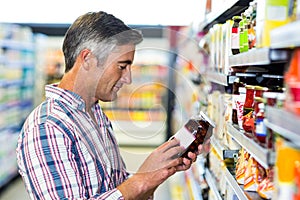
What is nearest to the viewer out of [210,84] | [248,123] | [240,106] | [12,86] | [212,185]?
[248,123]

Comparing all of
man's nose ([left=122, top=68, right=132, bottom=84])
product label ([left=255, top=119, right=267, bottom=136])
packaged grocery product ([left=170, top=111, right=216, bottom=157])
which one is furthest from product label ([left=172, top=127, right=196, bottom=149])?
product label ([left=255, top=119, right=267, bottom=136])

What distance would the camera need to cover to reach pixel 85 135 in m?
2.17

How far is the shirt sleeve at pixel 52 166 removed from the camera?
6.53 feet

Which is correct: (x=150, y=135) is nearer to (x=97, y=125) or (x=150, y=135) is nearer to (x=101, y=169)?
(x=97, y=125)

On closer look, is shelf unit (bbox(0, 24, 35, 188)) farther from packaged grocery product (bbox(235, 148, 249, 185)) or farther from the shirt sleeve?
packaged grocery product (bbox(235, 148, 249, 185))

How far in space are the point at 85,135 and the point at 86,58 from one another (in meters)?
0.33

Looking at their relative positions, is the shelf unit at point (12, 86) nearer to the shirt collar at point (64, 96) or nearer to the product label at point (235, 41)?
the shirt collar at point (64, 96)

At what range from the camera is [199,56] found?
4164 millimetres

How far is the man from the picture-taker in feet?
6.59

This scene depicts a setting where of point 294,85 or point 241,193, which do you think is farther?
point 241,193

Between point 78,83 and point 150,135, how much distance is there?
735 mm

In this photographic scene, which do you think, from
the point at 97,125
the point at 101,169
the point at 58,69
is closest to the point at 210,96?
the point at 97,125

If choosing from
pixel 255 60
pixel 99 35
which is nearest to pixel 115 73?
pixel 99 35

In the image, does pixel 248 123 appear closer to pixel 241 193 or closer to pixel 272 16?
pixel 241 193
